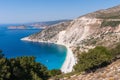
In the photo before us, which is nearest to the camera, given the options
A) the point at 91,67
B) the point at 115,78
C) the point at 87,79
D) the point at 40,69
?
the point at 115,78

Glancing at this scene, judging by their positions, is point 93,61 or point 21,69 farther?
point 21,69

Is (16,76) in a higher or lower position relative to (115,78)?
lower

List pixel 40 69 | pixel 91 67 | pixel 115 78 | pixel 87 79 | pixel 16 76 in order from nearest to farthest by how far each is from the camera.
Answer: pixel 115 78 < pixel 87 79 < pixel 91 67 < pixel 16 76 < pixel 40 69

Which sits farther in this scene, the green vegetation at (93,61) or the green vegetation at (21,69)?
the green vegetation at (21,69)

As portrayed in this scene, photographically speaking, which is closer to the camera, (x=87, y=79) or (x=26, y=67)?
(x=87, y=79)

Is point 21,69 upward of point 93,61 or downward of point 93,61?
downward

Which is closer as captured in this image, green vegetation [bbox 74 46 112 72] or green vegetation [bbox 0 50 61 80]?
green vegetation [bbox 74 46 112 72]

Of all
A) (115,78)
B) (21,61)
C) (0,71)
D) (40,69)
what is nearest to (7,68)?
(0,71)

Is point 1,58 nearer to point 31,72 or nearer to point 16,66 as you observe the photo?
point 16,66
